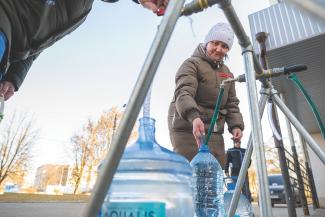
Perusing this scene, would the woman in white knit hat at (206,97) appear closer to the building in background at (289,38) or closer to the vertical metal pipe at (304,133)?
the vertical metal pipe at (304,133)

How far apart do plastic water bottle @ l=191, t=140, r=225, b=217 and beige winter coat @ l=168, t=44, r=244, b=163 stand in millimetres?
250

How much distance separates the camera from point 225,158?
1.79 metres

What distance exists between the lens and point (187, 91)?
163 cm

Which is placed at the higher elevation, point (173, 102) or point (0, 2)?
point (173, 102)

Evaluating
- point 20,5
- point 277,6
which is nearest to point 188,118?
point 20,5

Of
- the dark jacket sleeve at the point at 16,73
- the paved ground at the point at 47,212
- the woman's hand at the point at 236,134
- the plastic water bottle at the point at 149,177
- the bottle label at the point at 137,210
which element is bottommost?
the paved ground at the point at 47,212

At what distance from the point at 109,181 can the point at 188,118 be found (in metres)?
1.21

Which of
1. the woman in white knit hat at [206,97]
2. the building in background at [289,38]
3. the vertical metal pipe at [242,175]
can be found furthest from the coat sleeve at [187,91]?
the building in background at [289,38]

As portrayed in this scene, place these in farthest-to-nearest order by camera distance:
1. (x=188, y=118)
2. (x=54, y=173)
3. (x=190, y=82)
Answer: (x=54, y=173) → (x=190, y=82) → (x=188, y=118)

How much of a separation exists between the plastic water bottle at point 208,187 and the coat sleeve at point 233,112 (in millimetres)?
437

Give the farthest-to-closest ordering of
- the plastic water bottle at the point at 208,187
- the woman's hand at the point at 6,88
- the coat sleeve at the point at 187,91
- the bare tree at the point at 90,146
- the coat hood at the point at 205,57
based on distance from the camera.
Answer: the bare tree at the point at 90,146
the coat hood at the point at 205,57
the coat sleeve at the point at 187,91
the plastic water bottle at the point at 208,187
the woman's hand at the point at 6,88

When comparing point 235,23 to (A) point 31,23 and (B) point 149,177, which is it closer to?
(B) point 149,177

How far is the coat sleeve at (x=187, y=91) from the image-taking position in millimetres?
1488

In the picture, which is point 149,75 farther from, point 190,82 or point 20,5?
point 190,82
